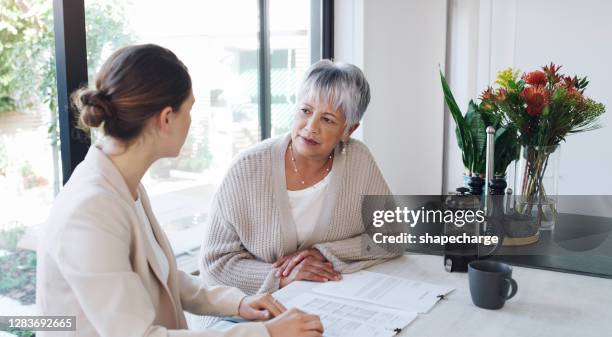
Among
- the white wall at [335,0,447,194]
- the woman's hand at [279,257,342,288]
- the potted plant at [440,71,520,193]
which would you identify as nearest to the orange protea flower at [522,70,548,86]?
the potted plant at [440,71,520,193]

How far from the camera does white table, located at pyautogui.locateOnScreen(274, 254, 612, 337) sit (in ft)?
3.66

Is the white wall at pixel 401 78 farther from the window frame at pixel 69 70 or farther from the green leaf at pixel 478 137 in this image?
the window frame at pixel 69 70

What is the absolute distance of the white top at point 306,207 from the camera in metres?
1.69

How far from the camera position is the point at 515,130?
161cm

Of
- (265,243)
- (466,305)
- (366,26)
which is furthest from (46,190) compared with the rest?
(366,26)

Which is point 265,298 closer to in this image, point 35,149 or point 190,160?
point 35,149

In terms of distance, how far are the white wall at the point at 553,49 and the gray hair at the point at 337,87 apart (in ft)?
5.64

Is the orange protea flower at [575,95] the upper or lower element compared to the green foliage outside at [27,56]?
Answer: lower

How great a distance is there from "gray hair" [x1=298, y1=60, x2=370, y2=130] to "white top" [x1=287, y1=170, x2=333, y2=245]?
0.23 meters

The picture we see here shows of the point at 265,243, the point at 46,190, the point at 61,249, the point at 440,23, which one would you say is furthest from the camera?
the point at 440,23

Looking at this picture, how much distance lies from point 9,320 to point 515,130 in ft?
5.02

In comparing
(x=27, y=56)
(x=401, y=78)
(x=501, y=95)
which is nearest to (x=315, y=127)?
(x=501, y=95)

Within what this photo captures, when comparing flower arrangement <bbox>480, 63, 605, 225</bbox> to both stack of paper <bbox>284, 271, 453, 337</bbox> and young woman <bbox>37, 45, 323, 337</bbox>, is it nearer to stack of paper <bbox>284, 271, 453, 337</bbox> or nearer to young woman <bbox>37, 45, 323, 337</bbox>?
stack of paper <bbox>284, 271, 453, 337</bbox>

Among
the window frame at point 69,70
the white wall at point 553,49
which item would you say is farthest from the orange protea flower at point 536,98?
the white wall at point 553,49
